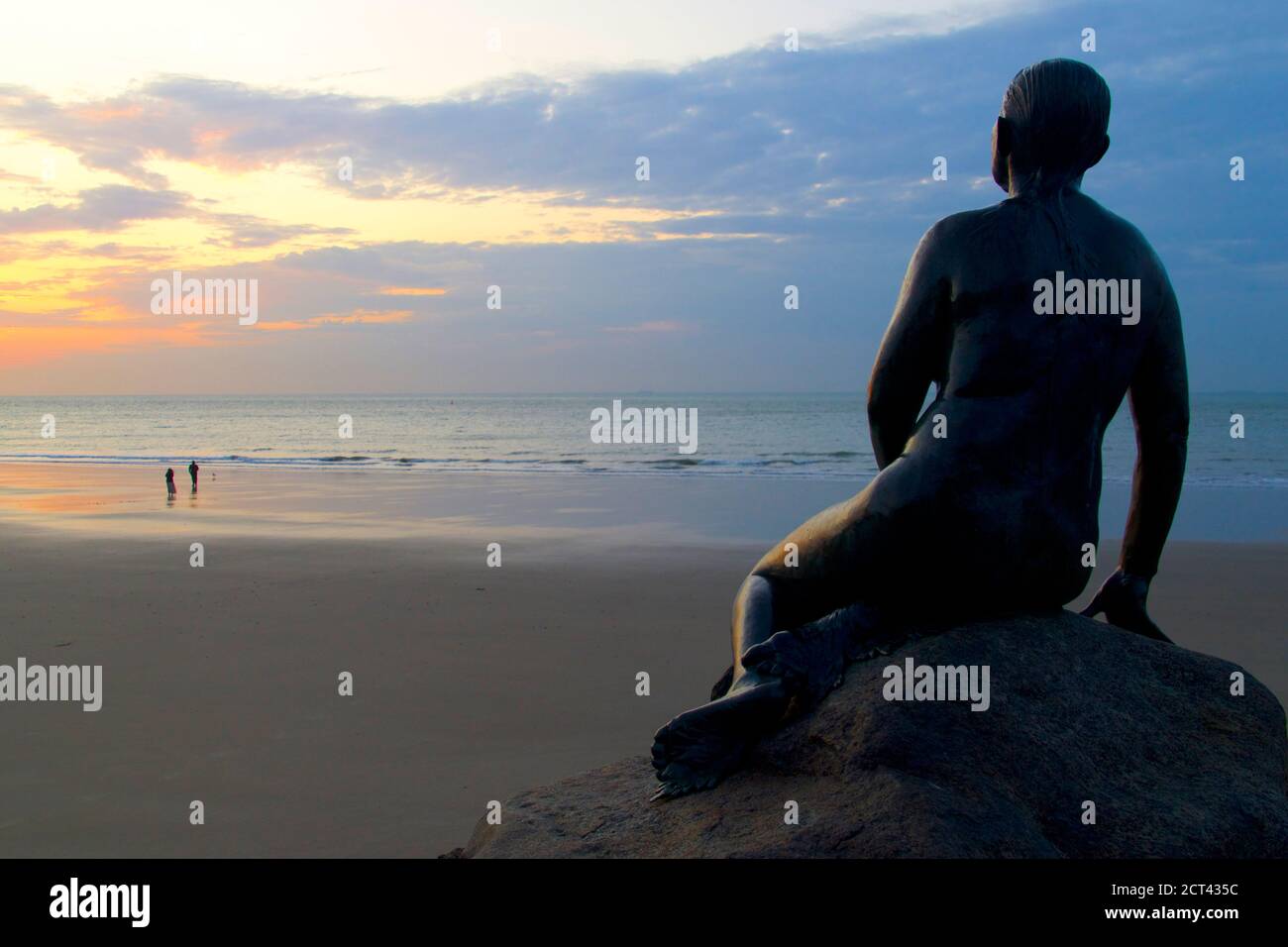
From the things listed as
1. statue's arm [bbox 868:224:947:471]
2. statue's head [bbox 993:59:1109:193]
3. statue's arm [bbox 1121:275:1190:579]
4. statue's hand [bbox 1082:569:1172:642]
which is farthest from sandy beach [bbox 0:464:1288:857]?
statue's head [bbox 993:59:1109:193]

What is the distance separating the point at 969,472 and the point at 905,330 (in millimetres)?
578

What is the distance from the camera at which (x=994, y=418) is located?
3.63 m

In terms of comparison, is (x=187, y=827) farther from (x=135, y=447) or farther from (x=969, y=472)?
(x=135, y=447)

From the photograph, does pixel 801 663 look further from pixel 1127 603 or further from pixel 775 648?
pixel 1127 603

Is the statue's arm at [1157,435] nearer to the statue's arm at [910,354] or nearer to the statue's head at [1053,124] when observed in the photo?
the statue's head at [1053,124]

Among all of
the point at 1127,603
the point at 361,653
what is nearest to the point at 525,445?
the point at 361,653

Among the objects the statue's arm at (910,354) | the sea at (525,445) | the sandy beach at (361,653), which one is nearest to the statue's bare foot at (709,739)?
the statue's arm at (910,354)

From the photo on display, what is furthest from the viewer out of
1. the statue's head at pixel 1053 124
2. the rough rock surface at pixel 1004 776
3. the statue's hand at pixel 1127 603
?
the statue's hand at pixel 1127 603

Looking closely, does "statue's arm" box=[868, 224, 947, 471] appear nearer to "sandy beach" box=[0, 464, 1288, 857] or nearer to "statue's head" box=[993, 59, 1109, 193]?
"statue's head" box=[993, 59, 1109, 193]

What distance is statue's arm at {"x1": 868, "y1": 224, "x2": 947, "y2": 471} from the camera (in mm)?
3777

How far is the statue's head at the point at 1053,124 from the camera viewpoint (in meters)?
3.75

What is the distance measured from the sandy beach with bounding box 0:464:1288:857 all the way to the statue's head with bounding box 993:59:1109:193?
435 cm

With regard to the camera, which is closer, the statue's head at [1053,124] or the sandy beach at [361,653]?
the statue's head at [1053,124]

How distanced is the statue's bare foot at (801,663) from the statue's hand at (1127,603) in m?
1.16
